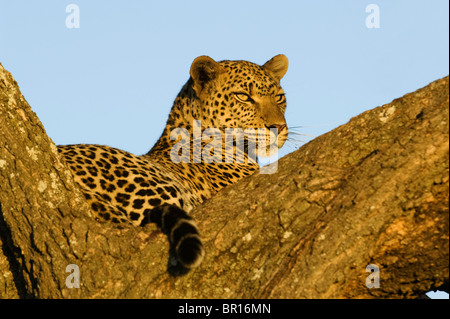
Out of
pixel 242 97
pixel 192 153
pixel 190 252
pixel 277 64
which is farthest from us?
pixel 277 64

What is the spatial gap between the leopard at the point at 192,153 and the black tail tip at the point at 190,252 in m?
0.20

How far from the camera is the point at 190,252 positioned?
3764mm

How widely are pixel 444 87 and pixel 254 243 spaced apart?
139 centimetres

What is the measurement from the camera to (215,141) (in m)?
7.31

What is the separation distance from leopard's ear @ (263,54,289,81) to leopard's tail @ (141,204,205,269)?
4268 mm

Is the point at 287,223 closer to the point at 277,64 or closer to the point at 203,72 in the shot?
the point at 203,72

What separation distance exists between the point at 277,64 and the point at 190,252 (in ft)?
15.9

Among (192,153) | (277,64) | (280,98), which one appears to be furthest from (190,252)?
(277,64)

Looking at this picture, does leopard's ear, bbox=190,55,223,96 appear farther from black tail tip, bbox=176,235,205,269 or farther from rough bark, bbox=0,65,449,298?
black tail tip, bbox=176,235,205,269

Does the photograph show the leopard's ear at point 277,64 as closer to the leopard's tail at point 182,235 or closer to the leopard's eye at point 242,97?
the leopard's eye at point 242,97

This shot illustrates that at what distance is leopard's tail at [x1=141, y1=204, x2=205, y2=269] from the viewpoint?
3.76 m
